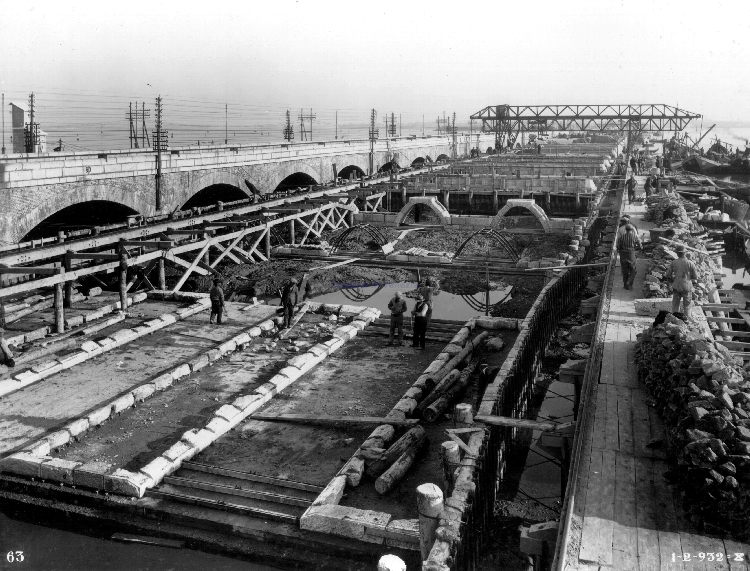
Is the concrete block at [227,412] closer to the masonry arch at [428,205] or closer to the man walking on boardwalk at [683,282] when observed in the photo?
the man walking on boardwalk at [683,282]

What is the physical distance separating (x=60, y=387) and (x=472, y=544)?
860 cm

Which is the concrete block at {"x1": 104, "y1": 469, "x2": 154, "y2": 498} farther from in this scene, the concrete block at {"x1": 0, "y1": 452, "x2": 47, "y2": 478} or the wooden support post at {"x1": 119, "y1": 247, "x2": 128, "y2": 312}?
the wooden support post at {"x1": 119, "y1": 247, "x2": 128, "y2": 312}

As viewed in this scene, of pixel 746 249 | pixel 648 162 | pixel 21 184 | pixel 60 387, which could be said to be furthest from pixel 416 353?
pixel 648 162

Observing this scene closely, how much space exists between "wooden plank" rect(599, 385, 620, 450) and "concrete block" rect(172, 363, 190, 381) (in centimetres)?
796

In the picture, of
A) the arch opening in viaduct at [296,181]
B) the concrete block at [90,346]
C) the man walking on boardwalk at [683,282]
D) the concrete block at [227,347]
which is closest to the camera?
the man walking on boardwalk at [683,282]

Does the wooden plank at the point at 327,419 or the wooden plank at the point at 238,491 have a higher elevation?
the wooden plank at the point at 327,419

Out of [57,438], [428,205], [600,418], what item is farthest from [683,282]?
[428,205]

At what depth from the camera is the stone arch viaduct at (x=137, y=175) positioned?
66.1ft

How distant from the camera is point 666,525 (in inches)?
255

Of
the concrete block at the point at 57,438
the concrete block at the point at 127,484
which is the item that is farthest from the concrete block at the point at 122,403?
the concrete block at the point at 127,484

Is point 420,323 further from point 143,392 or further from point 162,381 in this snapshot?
point 143,392

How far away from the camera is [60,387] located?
13.4 meters

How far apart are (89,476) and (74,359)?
17.1ft

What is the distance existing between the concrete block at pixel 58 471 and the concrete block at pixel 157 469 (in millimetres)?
938
